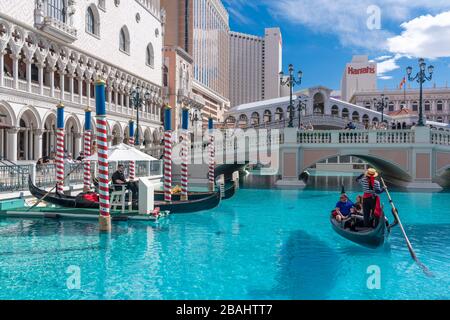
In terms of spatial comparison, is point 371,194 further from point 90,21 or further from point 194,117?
point 90,21

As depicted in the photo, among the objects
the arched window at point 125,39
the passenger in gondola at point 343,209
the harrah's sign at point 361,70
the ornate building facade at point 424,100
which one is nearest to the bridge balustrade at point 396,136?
the passenger in gondola at point 343,209

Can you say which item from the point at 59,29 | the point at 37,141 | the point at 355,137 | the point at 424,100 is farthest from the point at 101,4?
the point at 424,100

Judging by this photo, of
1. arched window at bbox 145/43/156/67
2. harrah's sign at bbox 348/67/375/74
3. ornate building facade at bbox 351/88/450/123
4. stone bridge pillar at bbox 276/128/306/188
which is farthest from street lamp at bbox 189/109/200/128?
harrah's sign at bbox 348/67/375/74

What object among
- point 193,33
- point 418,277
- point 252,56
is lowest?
point 418,277

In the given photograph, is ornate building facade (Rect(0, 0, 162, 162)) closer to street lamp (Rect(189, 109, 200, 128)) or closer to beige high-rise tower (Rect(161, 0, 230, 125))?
street lamp (Rect(189, 109, 200, 128))

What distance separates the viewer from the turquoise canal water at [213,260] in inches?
234

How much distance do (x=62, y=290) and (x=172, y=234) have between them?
13.7ft

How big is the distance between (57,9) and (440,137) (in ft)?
72.4

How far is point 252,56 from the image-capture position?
364ft

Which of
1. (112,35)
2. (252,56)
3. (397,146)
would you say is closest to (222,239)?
(397,146)

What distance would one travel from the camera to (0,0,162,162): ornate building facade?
66.0 feet

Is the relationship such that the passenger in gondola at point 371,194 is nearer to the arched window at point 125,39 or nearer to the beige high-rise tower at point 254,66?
the arched window at point 125,39

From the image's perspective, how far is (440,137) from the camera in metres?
19.4
